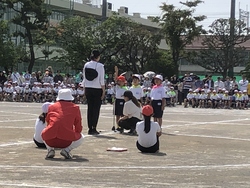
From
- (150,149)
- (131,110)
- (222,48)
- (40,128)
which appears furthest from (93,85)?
(222,48)

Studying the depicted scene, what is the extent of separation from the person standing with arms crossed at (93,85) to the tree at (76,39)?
33389mm

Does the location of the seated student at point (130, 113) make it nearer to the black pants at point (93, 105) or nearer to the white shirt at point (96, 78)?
the black pants at point (93, 105)

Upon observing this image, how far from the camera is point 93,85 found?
46.9ft

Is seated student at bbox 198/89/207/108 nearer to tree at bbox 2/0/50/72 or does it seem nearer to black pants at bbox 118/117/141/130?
black pants at bbox 118/117/141/130

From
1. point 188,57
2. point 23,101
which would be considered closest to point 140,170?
point 23,101

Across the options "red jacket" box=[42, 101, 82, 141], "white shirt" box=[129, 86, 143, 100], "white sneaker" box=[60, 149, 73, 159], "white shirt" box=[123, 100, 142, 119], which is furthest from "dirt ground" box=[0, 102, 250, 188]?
"white shirt" box=[129, 86, 143, 100]

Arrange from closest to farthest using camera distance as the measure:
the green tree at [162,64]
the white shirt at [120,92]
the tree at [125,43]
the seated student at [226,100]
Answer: the white shirt at [120,92]
the seated student at [226,100]
the tree at [125,43]
the green tree at [162,64]

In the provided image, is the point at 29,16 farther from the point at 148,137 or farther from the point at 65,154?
the point at 65,154

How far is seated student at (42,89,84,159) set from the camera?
9.99 m

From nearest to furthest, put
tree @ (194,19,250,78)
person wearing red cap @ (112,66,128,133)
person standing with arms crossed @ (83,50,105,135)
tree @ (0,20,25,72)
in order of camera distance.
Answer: person standing with arms crossed @ (83,50,105,135) → person wearing red cap @ (112,66,128,133) → tree @ (0,20,25,72) → tree @ (194,19,250,78)

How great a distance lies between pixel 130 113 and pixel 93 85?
1216 mm

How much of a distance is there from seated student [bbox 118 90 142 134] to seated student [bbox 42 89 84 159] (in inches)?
173

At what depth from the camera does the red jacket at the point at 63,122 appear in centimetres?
999

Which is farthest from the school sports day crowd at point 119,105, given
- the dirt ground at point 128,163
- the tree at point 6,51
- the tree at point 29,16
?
the tree at point 29,16
